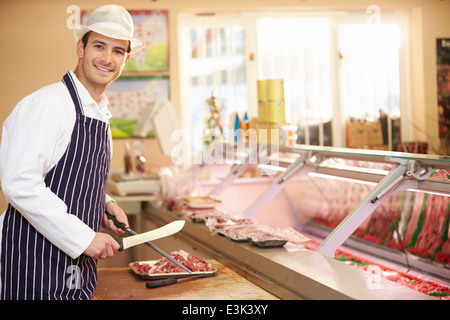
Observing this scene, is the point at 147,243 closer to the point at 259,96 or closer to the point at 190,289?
the point at 190,289

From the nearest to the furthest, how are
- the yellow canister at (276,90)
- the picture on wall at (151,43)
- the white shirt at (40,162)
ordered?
the white shirt at (40,162) < the yellow canister at (276,90) < the picture on wall at (151,43)

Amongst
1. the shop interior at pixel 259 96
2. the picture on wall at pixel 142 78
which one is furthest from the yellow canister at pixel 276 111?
the picture on wall at pixel 142 78

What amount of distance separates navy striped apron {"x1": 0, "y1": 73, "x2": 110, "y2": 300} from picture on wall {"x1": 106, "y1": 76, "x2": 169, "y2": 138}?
4.23 metres

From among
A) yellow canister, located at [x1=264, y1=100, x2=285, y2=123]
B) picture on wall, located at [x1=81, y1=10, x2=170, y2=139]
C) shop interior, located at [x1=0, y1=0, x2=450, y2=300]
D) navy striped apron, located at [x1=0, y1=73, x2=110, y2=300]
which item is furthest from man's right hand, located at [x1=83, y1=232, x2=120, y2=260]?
picture on wall, located at [x1=81, y1=10, x2=170, y2=139]

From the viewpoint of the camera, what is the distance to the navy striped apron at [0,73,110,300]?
1.90 meters

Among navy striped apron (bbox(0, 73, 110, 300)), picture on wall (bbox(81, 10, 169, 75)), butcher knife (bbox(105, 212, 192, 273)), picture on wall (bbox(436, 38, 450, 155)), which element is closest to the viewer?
navy striped apron (bbox(0, 73, 110, 300))

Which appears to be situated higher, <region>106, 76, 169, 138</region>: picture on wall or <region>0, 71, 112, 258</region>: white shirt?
<region>106, 76, 169, 138</region>: picture on wall

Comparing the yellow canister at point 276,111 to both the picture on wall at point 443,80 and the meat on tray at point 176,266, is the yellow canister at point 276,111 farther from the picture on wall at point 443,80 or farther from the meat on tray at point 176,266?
the picture on wall at point 443,80

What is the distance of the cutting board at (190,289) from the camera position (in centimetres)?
208

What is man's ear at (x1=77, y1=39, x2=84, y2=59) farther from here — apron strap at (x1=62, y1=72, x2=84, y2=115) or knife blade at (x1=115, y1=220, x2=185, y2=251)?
knife blade at (x1=115, y1=220, x2=185, y2=251)

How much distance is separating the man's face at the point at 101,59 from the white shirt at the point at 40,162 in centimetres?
15

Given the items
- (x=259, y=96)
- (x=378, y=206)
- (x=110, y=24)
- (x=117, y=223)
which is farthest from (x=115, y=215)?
(x=259, y=96)
